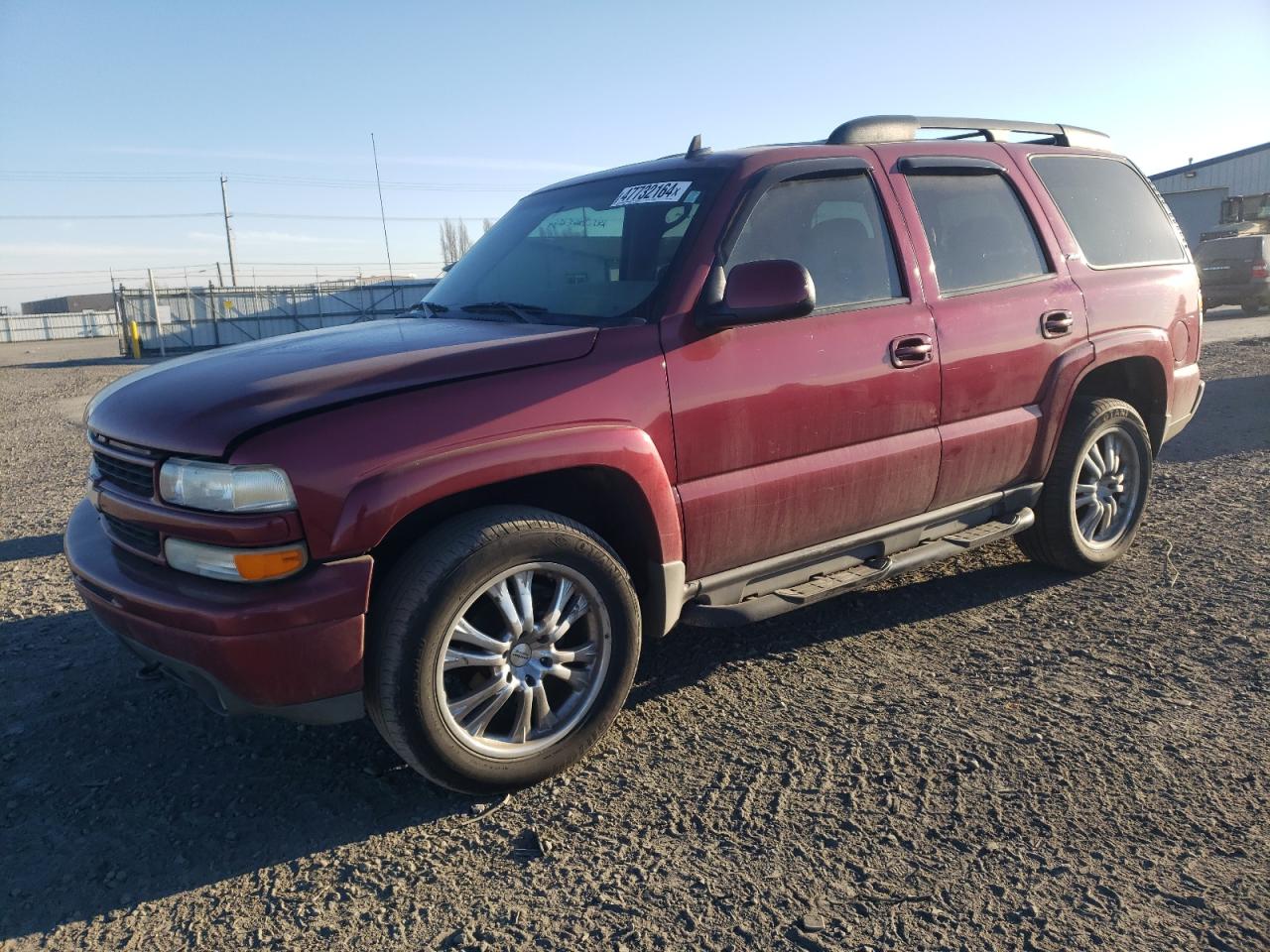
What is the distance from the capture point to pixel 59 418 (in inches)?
494

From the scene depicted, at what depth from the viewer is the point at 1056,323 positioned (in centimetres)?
420

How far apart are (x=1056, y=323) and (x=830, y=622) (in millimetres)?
1693

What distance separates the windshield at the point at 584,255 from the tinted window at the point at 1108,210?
6.92ft

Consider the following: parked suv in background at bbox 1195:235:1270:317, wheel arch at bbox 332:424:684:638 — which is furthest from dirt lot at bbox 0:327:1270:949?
parked suv in background at bbox 1195:235:1270:317

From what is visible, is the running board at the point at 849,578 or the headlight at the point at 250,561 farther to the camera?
the running board at the point at 849,578

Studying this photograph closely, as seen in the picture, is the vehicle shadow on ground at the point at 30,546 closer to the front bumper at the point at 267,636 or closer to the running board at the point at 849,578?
the front bumper at the point at 267,636

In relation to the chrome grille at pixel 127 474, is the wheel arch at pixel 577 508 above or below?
below

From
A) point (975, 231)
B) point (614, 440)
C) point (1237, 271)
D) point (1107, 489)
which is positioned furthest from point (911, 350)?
point (1237, 271)

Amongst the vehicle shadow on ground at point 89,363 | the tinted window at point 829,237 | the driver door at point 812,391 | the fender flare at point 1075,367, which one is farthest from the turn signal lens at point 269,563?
the vehicle shadow on ground at point 89,363

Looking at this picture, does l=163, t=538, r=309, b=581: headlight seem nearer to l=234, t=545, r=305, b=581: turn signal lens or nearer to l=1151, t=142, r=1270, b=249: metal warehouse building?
l=234, t=545, r=305, b=581: turn signal lens

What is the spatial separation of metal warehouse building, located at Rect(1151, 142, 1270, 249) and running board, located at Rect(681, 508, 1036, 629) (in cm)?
3758

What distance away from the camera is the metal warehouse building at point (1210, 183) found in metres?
37.2

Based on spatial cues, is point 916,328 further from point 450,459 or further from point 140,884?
point 140,884

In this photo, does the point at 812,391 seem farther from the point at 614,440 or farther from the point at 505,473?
the point at 505,473
